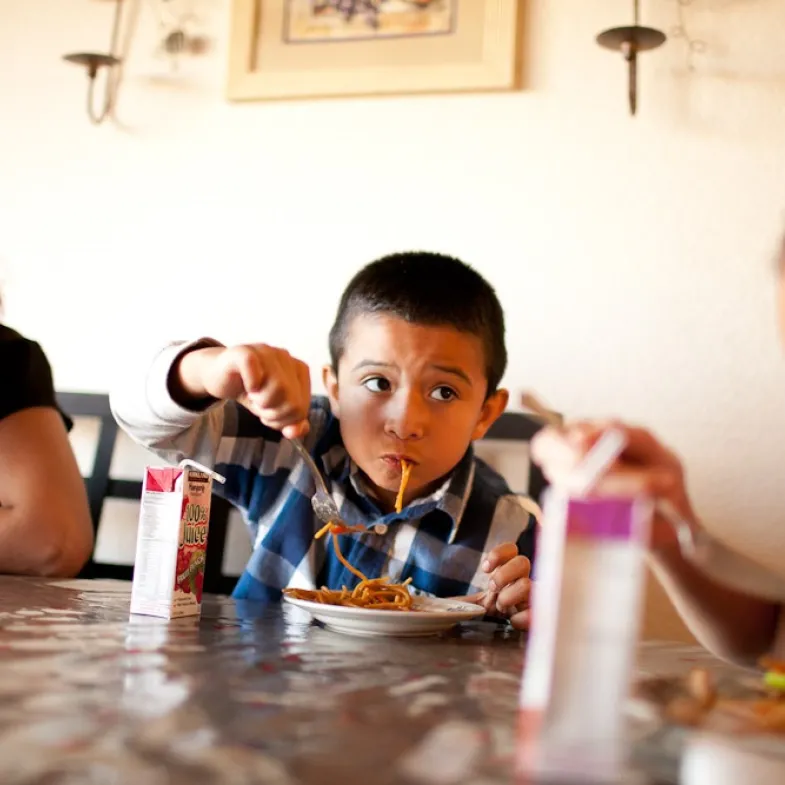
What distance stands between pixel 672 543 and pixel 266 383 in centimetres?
45

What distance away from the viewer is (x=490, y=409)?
1363 millimetres

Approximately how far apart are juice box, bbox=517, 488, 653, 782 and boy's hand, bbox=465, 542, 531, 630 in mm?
563

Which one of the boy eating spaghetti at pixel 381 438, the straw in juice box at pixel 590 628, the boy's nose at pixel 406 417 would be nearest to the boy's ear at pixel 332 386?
the boy eating spaghetti at pixel 381 438

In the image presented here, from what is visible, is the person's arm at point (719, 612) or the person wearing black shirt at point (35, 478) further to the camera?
the person wearing black shirt at point (35, 478)

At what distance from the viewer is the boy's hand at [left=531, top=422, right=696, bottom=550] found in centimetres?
46

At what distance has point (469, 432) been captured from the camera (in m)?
1.28

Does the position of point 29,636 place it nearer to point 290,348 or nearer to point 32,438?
point 32,438

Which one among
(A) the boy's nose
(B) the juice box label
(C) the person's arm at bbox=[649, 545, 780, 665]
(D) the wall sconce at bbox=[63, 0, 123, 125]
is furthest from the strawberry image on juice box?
(D) the wall sconce at bbox=[63, 0, 123, 125]

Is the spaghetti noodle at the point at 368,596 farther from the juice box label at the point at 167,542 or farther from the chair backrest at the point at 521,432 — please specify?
the chair backrest at the point at 521,432

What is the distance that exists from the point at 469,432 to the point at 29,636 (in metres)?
0.67

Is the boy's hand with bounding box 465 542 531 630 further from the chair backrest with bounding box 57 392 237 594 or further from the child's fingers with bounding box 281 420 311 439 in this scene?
the chair backrest with bounding box 57 392 237 594

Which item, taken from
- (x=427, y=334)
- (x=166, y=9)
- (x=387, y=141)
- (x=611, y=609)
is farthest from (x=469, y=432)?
(x=166, y=9)

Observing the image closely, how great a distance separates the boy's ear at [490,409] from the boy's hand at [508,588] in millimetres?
300

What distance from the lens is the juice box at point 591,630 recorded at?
0.43 metres
